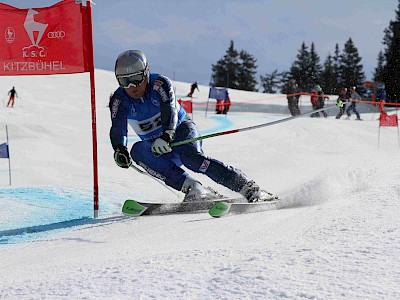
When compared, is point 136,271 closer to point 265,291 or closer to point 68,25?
point 265,291

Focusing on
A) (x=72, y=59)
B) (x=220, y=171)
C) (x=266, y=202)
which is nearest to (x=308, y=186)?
(x=266, y=202)

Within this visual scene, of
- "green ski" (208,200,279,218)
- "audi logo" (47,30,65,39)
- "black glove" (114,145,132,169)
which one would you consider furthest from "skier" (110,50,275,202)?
"audi logo" (47,30,65,39)

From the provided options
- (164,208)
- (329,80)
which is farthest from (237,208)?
(329,80)

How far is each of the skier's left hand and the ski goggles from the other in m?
0.55

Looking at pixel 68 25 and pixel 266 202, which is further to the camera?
pixel 68 25

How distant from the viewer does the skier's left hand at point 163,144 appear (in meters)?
4.86

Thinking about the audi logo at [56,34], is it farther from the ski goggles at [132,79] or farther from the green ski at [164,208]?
the green ski at [164,208]

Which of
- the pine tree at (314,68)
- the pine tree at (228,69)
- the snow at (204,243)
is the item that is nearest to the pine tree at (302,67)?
the pine tree at (314,68)

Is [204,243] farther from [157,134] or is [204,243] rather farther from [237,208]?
[157,134]

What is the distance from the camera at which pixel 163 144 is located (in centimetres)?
485

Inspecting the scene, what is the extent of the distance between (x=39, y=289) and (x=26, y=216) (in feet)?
10.8

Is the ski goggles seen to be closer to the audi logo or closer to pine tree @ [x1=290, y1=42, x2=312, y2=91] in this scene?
the audi logo

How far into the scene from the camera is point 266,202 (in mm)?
4988

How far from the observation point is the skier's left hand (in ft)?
15.9
